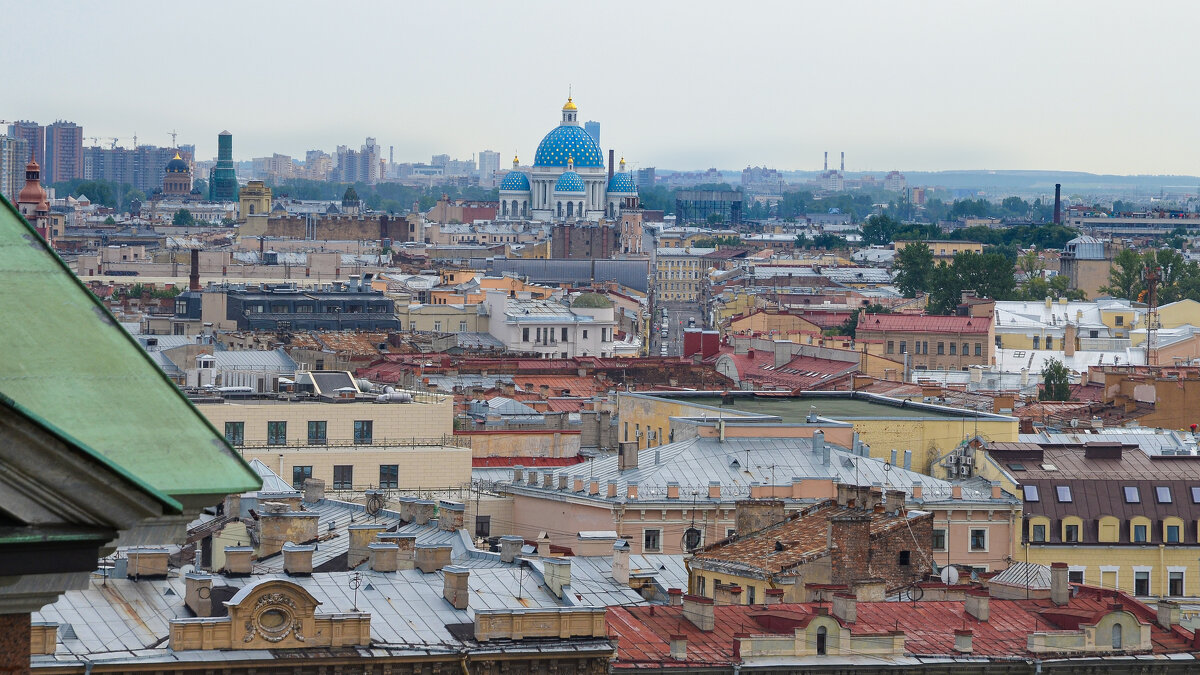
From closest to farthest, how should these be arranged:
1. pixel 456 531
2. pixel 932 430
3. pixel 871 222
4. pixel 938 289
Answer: pixel 456 531 → pixel 932 430 → pixel 938 289 → pixel 871 222

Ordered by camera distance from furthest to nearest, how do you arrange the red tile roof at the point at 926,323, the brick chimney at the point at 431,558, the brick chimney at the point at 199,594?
the red tile roof at the point at 926,323, the brick chimney at the point at 431,558, the brick chimney at the point at 199,594

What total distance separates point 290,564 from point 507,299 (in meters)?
59.9

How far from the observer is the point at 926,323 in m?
78.4

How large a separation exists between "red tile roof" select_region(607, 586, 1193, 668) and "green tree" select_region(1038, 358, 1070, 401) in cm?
3434

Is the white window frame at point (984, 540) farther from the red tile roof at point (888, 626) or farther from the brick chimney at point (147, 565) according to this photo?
the brick chimney at point (147, 565)

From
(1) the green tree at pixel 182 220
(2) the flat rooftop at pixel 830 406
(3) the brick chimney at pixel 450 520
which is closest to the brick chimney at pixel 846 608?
(3) the brick chimney at pixel 450 520

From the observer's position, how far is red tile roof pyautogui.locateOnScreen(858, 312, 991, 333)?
7719 centimetres

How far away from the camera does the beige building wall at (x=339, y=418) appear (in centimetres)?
Answer: 3456

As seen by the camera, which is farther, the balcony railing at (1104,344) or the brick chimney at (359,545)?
the balcony railing at (1104,344)

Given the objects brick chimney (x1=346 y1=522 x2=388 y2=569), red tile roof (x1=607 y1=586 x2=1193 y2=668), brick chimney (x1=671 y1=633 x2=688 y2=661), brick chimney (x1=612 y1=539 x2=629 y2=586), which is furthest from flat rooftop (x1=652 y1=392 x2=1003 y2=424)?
brick chimney (x1=671 y1=633 x2=688 y2=661)

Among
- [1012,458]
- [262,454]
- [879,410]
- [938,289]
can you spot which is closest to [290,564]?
[262,454]

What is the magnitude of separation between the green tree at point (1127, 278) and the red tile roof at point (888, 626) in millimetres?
92800

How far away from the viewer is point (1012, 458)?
111 feet

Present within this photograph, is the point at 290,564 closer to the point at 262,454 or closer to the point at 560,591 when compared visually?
the point at 560,591
